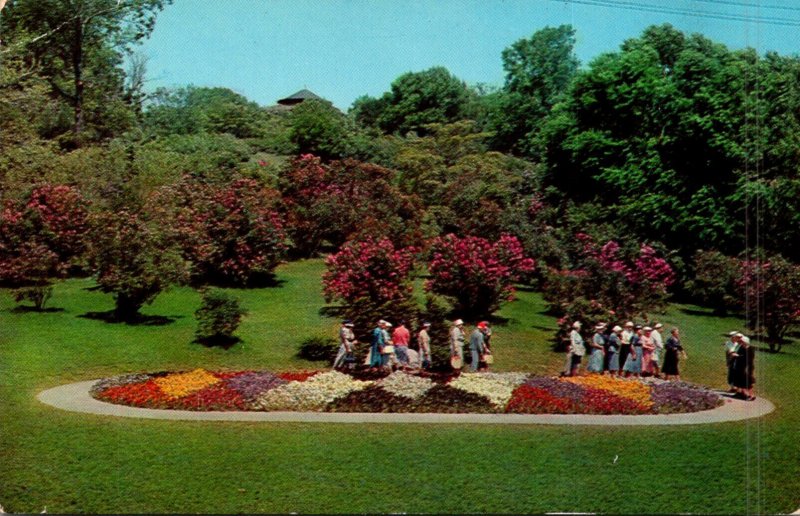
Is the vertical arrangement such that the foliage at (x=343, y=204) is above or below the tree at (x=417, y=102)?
below

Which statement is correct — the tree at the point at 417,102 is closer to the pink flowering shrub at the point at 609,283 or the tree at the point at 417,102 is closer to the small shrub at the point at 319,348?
the pink flowering shrub at the point at 609,283

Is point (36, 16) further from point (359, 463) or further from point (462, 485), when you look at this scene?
point (462, 485)

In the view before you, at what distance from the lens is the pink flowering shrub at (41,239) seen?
1037 centimetres

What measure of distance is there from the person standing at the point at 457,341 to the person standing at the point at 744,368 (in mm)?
3865

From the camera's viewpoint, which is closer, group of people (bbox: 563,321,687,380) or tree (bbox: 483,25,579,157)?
tree (bbox: 483,25,579,157)

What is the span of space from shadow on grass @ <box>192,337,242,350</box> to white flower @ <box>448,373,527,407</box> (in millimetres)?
3005

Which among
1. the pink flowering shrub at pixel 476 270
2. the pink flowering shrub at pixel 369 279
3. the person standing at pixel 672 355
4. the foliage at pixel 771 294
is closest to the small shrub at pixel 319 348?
the pink flowering shrub at pixel 369 279

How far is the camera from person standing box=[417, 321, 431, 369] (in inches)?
443

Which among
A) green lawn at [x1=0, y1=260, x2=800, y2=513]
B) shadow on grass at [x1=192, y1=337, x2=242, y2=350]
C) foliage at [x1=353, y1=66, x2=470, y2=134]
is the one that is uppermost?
foliage at [x1=353, y1=66, x2=470, y2=134]

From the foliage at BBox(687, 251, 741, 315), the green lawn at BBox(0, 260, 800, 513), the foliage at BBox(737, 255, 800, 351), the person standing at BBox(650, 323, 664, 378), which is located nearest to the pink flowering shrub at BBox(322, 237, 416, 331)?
the green lawn at BBox(0, 260, 800, 513)

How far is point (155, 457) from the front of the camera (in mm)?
8820

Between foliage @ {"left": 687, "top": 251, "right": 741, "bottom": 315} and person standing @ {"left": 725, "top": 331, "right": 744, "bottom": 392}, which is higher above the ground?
foliage @ {"left": 687, "top": 251, "right": 741, "bottom": 315}

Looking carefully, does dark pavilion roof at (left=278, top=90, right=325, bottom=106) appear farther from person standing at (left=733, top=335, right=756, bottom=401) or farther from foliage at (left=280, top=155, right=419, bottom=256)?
person standing at (left=733, top=335, right=756, bottom=401)

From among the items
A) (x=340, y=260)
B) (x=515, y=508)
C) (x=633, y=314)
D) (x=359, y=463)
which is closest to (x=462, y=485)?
(x=515, y=508)
